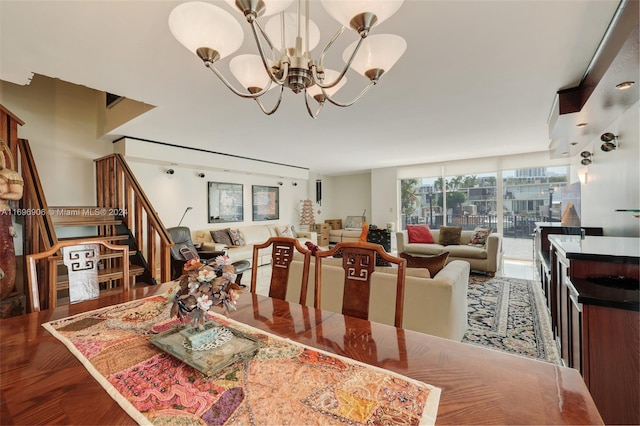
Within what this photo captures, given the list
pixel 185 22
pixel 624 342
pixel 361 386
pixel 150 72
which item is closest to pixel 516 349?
pixel 624 342

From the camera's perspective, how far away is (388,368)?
0.97 m

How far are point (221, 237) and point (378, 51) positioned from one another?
5055 mm

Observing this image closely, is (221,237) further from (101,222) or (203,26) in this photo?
(203,26)

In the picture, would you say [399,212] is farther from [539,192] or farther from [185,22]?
[185,22]

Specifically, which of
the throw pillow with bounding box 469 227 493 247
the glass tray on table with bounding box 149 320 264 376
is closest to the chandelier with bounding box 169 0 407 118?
the glass tray on table with bounding box 149 320 264 376

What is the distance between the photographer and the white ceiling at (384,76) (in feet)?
5.33

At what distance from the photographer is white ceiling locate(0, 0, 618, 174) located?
1.62 meters

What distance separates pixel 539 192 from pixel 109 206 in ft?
27.0

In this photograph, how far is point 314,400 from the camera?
2.65 ft

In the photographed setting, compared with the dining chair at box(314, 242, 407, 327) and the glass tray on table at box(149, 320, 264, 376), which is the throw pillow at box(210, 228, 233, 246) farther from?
the glass tray on table at box(149, 320, 264, 376)

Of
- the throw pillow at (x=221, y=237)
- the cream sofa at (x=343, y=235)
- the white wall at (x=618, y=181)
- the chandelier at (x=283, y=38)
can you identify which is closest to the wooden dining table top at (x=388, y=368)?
the chandelier at (x=283, y=38)

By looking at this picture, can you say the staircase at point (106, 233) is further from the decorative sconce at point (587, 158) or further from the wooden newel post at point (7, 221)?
the decorative sconce at point (587, 158)

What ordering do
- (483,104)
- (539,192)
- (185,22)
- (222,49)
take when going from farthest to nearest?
(539,192), (483,104), (222,49), (185,22)

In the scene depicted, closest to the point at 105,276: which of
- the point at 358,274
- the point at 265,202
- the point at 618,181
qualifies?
the point at 358,274
